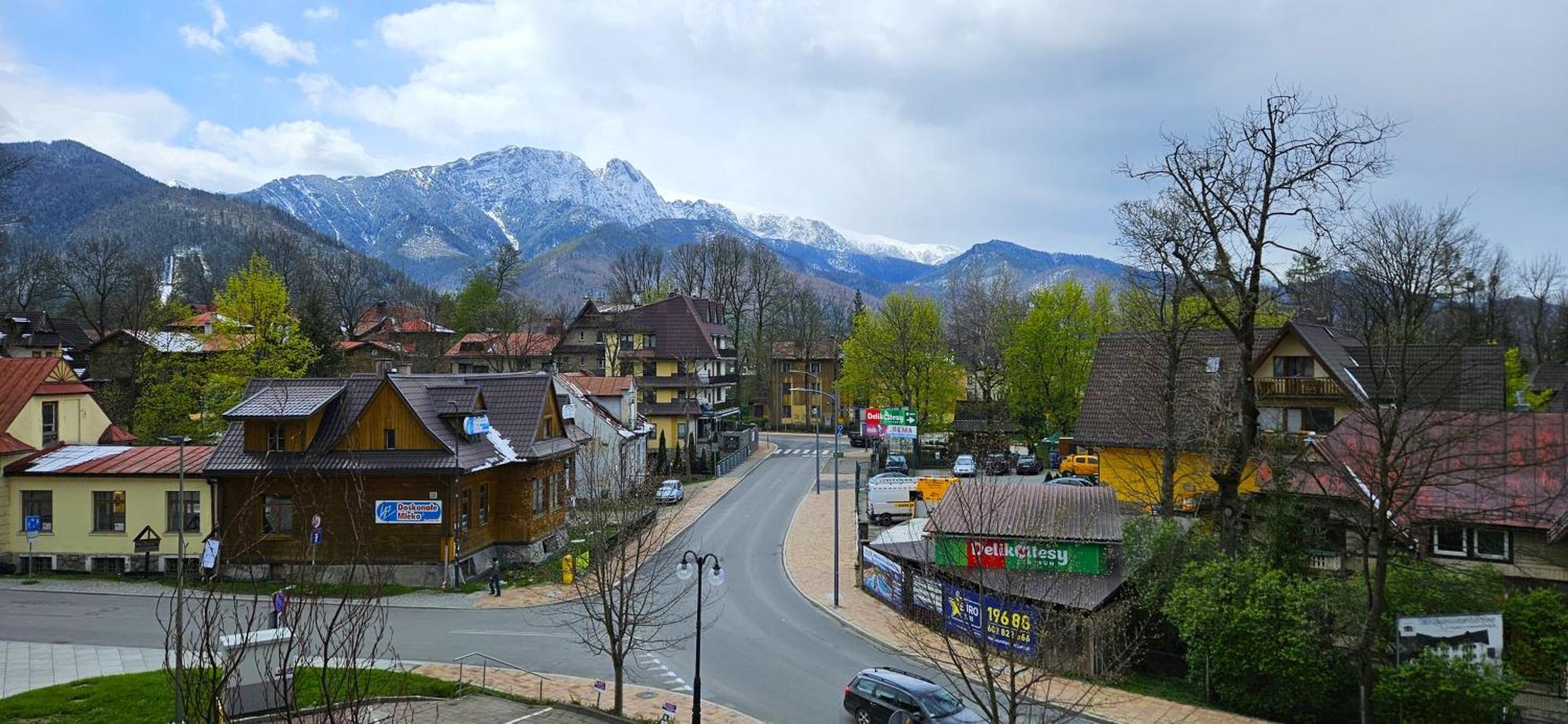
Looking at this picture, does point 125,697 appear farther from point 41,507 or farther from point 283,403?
point 41,507

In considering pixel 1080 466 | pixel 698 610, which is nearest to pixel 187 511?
pixel 698 610

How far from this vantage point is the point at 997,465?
53469 millimetres

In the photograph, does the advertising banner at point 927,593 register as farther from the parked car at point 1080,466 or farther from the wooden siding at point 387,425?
the parked car at point 1080,466

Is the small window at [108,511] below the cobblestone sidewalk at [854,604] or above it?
above

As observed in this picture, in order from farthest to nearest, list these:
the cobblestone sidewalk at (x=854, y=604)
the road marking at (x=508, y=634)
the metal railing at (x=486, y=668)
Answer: the road marking at (x=508, y=634)
the cobblestone sidewalk at (x=854, y=604)
the metal railing at (x=486, y=668)

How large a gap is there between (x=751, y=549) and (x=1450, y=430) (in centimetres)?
2356

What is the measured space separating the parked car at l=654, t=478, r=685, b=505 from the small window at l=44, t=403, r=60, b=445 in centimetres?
2354

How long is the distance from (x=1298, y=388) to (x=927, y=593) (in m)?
22.8

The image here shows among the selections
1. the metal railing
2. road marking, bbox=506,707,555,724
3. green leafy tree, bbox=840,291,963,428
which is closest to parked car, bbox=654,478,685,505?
the metal railing

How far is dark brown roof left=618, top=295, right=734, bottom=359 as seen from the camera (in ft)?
227

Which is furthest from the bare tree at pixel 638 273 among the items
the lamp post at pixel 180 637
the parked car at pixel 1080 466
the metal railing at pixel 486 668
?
the metal railing at pixel 486 668

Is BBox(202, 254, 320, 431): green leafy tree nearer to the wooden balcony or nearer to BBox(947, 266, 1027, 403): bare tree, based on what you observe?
BBox(947, 266, 1027, 403): bare tree

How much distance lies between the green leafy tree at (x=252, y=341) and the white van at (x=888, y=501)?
29387 millimetres

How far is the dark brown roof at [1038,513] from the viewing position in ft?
81.0
